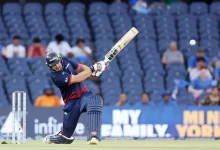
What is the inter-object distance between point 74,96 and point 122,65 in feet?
26.2

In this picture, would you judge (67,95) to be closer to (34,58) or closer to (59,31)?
(34,58)

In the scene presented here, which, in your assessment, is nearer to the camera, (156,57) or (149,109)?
(149,109)

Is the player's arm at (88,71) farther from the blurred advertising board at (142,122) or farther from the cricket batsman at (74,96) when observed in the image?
the blurred advertising board at (142,122)

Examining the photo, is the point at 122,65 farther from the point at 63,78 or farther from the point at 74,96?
the point at 63,78

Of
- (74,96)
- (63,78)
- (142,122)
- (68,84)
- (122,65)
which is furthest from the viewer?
(122,65)

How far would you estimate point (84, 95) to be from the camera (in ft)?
44.3

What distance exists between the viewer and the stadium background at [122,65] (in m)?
18.5

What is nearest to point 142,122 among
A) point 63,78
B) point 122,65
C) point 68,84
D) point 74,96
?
point 122,65

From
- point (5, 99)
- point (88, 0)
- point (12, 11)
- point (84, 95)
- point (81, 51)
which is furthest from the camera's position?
point (88, 0)

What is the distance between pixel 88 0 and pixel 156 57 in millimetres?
4506

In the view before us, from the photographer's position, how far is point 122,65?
21.4m

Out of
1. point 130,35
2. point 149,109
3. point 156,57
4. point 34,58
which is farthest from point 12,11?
point 130,35

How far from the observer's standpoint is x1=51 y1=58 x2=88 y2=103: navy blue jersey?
43.3 ft

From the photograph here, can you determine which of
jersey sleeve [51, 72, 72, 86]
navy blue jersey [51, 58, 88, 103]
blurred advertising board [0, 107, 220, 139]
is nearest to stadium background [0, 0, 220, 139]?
blurred advertising board [0, 107, 220, 139]
